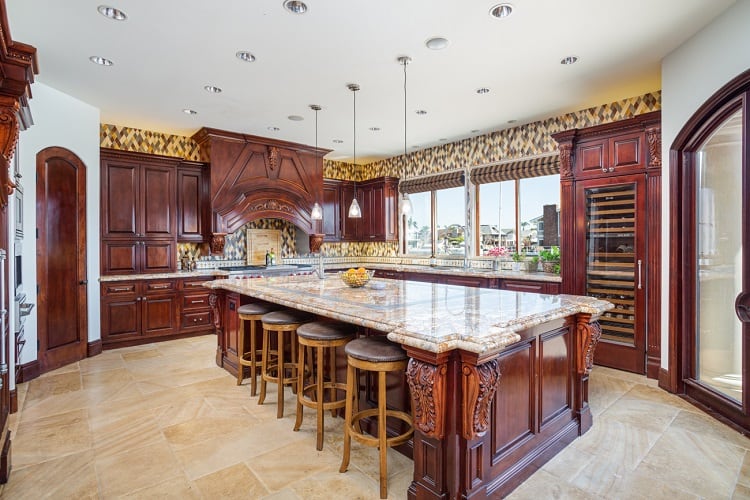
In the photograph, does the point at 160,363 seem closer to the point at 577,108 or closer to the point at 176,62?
the point at 176,62

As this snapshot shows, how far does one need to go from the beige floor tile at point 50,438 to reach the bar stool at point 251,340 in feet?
3.83

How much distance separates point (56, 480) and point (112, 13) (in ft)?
9.86

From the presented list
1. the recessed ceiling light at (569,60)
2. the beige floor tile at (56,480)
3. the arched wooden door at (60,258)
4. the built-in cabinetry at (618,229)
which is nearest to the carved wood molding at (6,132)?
the beige floor tile at (56,480)

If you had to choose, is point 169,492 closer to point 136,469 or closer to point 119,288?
point 136,469

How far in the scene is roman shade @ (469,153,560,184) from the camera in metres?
5.13

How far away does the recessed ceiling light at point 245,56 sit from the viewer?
3367 millimetres

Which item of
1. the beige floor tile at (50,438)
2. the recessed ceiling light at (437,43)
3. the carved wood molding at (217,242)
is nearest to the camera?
the beige floor tile at (50,438)

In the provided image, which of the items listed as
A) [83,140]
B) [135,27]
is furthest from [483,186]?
[83,140]

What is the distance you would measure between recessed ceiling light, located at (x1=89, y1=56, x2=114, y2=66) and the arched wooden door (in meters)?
1.31

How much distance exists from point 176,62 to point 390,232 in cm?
441

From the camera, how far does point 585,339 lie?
264cm

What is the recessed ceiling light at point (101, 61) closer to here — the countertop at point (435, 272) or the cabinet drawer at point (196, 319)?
the countertop at point (435, 272)

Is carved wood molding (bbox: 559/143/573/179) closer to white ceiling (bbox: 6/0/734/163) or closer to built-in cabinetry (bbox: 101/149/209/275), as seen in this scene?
white ceiling (bbox: 6/0/734/163)

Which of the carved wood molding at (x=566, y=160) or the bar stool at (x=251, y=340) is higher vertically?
the carved wood molding at (x=566, y=160)
